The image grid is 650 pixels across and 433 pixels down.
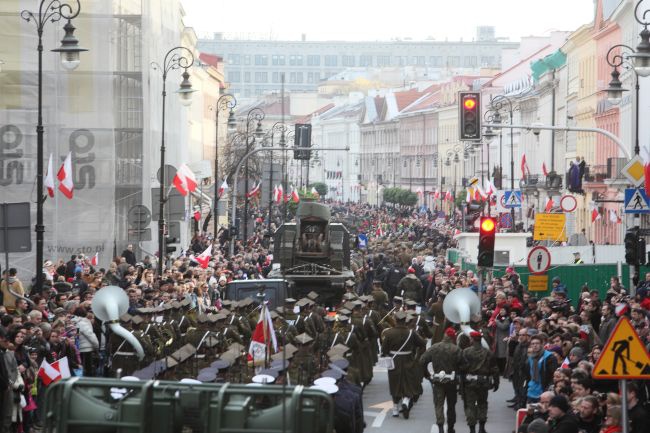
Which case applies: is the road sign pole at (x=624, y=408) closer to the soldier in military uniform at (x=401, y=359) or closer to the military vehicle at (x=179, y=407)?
the military vehicle at (x=179, y=407)

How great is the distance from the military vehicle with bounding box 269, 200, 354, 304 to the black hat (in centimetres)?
1999

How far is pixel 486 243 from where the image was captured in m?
25.2

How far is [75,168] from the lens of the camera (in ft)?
129

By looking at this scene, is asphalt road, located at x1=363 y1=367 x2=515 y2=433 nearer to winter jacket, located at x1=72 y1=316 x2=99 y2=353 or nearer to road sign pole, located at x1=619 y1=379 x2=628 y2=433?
winter jacket, located at x1=72 y1=316 x2=99 y2=353

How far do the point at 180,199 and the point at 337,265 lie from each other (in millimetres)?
3655

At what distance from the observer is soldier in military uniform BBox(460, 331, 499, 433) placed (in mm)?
19406

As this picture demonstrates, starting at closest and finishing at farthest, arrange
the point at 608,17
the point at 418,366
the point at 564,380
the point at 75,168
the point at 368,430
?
the point at 564,380
the point at 368,430
the point at 418,366
the point at 75,168
the point at 608,17

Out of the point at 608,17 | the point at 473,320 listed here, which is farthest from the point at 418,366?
the point at 608,17

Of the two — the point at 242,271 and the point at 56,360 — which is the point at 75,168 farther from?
the point at 56,360

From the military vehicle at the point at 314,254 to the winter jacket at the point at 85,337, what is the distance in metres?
Answer: 13.1

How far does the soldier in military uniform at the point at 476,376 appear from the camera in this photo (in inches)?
764

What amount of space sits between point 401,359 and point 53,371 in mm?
5625

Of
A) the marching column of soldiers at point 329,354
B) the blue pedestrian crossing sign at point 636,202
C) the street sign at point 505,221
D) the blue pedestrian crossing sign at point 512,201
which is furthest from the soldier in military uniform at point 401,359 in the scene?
the street sign at point 505,221

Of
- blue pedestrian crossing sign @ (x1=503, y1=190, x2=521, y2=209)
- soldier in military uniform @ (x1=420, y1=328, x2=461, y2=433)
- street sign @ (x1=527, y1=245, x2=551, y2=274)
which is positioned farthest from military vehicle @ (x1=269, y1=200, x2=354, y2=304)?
blue pedestrian crossing sign @ (x1=503, y1=190, x2=521, y2=209)
